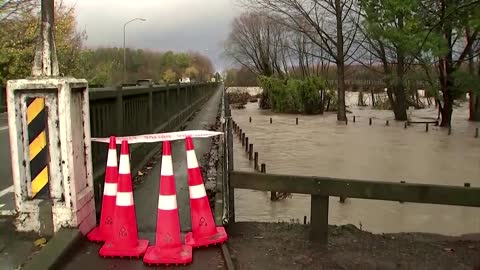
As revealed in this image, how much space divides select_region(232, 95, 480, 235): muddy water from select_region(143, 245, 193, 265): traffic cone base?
590 cm

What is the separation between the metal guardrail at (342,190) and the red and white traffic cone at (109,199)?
1.16 m

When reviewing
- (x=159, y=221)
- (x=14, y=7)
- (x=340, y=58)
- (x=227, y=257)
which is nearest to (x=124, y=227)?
(x=159, y=221)

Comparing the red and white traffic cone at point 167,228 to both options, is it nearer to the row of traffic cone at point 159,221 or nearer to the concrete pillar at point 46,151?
the row of traffic cone at point 159,221

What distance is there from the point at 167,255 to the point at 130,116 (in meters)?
4.26

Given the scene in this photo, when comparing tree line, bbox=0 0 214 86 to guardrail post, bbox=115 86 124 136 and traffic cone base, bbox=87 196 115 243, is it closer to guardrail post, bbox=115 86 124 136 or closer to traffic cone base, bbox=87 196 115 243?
guardrail post, bbox=115 86 124 136

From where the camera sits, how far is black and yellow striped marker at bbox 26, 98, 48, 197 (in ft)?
15.5

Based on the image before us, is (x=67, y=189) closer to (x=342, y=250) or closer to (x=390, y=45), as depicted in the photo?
(x=342, y=250)

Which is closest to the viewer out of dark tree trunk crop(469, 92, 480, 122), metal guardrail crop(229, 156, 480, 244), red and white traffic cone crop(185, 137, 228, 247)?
red and white traffic cone crop(185, 137, 228, 247)

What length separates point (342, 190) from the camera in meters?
5.16

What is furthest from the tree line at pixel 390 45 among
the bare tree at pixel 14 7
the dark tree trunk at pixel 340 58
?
the bare tree at pixel 14 7

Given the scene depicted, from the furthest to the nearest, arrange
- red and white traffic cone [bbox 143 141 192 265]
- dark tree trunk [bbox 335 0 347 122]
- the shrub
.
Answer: the shrub, dark tree trunk [bbox 335 0 347 122], red and white traffic cone [bbox 143 141 192 265]

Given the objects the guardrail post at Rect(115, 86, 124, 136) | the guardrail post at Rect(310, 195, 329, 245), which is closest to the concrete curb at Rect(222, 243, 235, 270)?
the guardrail post at Rect(310, 195, 329, 245)

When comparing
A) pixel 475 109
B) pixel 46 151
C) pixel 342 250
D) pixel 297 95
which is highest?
pixel 46 151

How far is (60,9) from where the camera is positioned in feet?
138
